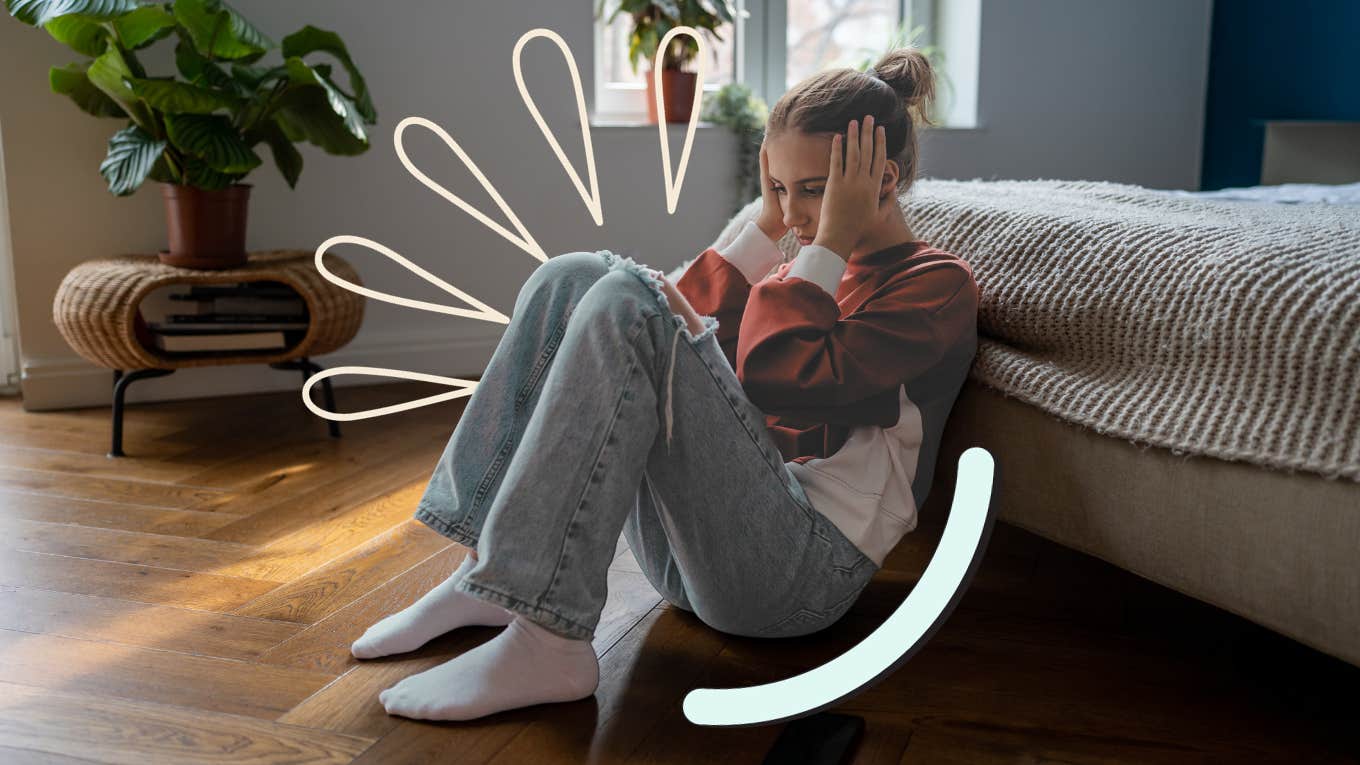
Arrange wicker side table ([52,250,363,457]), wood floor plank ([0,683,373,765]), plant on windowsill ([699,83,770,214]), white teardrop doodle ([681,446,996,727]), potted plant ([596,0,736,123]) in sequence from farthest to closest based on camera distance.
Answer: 1. plant on windowsill ([699,83,770,214])
2. potted plant ([596,0,736,123])
3. wicker side table ([52,250,363,457])
4. wood floor plank ([0,683,373,765])
5. white teardrop doodle ([681,446,996,727])

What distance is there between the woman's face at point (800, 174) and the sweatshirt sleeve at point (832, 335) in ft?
0.14

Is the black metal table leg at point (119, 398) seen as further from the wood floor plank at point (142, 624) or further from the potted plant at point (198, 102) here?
the wood floor plank at point (142, 624)

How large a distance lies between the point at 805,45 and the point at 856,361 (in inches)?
105

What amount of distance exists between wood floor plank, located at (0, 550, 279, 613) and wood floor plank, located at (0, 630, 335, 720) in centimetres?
16

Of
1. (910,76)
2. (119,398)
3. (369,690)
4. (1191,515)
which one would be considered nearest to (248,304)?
(119,398)

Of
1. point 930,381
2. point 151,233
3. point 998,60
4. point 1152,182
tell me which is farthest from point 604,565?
point 1152,182

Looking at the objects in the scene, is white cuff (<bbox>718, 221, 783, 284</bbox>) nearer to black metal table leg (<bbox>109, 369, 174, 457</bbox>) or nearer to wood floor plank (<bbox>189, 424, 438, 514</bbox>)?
wood floor plank (<bbox>189, 424, 438, 514</bbox>)

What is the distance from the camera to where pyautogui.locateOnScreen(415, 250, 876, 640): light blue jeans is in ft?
3.76

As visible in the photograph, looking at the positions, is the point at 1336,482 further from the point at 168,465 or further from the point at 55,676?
the point at 168,465

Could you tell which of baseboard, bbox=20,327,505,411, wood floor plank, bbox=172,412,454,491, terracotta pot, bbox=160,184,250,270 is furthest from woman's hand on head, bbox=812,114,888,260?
baseboard, bbox=20,327,505,411

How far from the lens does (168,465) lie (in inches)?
90.3

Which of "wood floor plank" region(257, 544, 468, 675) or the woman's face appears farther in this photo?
"wood floor plank" region(257, 544, 468, 675)

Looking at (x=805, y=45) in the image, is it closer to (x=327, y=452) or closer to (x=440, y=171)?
(x=440, y=171)

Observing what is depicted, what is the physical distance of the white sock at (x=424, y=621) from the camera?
4.61 feet
